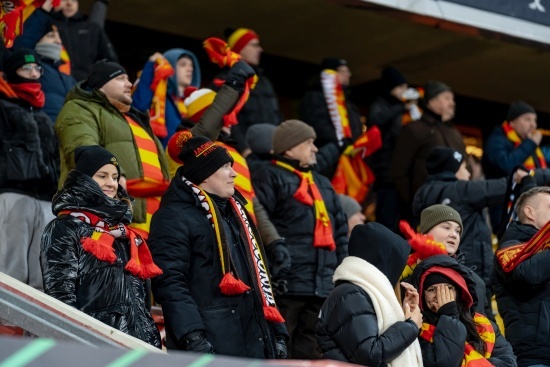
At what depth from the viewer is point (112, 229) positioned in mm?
6176

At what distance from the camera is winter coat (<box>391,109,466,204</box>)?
10.7m

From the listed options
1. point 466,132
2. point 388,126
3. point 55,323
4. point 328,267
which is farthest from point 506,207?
point 466,132

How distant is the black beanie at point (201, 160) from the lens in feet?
22.2

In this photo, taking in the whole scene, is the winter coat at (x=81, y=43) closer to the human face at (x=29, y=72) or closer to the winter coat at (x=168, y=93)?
the winter coat at (x=168, y=93)

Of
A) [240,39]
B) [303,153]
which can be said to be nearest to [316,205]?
[303,153]

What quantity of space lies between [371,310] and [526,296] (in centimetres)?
203

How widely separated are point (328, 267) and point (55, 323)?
14.3ft

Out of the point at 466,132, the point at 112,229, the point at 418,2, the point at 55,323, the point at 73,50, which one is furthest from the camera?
the point at 466,132

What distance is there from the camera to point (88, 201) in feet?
20.2

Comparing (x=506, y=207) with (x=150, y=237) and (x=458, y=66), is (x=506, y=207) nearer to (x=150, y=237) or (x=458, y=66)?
(x=150, y=237)

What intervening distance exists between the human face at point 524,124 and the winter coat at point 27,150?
194 inches

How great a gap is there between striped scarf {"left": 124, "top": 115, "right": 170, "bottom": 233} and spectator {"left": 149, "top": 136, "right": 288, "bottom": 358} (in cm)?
84

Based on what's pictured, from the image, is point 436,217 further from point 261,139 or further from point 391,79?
point 391,79

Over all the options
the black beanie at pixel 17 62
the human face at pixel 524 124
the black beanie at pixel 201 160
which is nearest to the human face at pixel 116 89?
the black beanie at pixel 17 62
